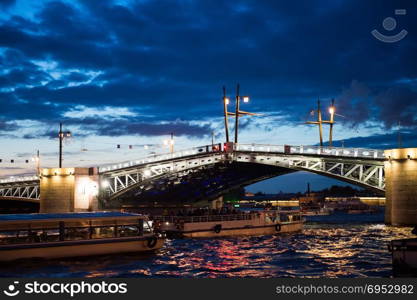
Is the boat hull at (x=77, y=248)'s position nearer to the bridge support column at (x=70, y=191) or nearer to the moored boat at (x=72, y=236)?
the moored boat at (x=72, y=236)

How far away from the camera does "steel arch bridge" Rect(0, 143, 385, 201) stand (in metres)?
52.5

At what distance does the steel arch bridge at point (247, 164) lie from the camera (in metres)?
52.5

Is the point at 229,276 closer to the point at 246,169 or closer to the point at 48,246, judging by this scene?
the point at 48,246

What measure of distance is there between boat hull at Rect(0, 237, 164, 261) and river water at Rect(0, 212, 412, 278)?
0.37 meters

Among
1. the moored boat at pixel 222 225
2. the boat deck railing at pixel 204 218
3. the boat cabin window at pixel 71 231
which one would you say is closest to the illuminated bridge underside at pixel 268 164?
the moored boat at pixel 222 225

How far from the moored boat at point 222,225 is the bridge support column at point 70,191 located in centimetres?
1976

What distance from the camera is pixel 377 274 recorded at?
24.1 meters

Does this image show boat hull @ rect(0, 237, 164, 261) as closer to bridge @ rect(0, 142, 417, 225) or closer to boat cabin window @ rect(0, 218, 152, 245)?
boat cabin window @ rect(0, 218, 152, 245)

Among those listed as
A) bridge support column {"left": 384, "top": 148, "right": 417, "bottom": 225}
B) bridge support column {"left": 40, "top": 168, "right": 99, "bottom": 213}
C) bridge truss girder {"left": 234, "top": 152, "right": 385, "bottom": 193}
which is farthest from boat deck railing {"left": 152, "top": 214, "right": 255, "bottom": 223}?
bridge support column {"left": 40, "top": 168, "right": 99, "bottom": 213}

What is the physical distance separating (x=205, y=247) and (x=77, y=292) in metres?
20.0

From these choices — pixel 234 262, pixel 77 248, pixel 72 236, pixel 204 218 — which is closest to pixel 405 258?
pixel 234 262

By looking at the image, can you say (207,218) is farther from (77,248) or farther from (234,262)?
(77,248)

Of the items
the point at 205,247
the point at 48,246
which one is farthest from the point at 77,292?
the point at 205,247

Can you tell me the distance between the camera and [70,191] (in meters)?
61.2
